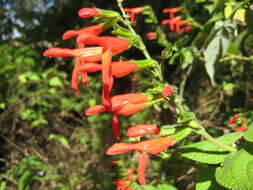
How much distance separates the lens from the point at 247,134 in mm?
934

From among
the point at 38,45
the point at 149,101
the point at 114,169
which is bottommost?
the point at 114,169

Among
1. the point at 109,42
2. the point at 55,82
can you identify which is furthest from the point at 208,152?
the point at 55,82

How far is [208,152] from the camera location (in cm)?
108

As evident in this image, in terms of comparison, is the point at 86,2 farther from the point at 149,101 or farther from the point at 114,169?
the point at 149,101

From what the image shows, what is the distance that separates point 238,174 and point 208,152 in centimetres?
20

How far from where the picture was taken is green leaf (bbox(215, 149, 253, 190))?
0.87 meters

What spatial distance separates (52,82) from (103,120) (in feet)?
3.62

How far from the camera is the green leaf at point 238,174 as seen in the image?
2.86ft

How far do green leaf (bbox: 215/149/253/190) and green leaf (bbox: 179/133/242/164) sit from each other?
0.09 metres

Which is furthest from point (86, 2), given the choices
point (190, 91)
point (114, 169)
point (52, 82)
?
point (114, 169)

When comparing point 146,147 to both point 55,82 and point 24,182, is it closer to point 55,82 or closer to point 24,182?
point 24,182

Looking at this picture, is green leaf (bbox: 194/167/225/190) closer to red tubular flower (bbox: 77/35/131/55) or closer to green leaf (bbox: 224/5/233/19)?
red tubular flower (bbox: 77/35/131/55)

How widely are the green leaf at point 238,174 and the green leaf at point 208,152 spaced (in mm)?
95

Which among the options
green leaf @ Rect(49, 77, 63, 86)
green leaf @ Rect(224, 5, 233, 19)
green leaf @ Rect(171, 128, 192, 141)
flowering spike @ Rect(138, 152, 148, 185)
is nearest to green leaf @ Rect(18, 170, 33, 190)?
flowering spike @ Rect(138, 152, 148, 185)
